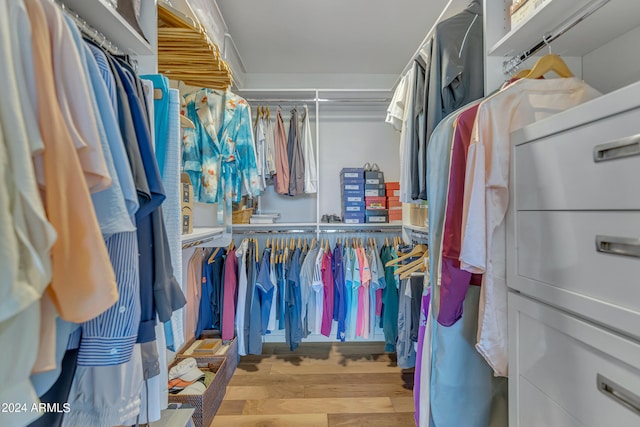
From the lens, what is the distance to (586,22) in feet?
3.12

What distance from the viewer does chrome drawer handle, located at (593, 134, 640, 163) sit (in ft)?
1.65

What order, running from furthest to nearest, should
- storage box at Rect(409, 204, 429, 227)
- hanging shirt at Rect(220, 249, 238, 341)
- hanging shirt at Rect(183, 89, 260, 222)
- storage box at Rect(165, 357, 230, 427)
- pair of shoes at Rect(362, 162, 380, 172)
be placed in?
pair of shoes at Rect(362, 162, 380, 172) < hanging shirt at Rect(220, 249, 238, 341) < storage box at Rect(409, 204, 429, 227) < hanging shirt at Rect(183, 89, 260, 222) < storage box at Rect(165, 357, 230, 427)

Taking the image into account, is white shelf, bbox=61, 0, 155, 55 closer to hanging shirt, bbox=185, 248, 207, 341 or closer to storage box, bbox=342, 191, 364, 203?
hanging shirt, bbox=185, 248, 207, 341

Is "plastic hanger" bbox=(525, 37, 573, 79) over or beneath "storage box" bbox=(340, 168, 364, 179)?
over

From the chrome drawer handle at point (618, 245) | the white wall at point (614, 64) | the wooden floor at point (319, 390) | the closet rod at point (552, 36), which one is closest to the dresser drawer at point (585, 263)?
the chrome drawer handle at point (618, 245)

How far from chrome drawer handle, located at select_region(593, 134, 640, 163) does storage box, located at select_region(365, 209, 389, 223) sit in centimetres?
191

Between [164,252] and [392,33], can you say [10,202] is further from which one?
[392,33]

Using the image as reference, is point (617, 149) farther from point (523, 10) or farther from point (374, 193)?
point (374, 193)

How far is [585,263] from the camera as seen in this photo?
1.99 ft

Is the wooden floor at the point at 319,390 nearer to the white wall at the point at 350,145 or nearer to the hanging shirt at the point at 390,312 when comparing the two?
the hanging shirt at the point at 390,312

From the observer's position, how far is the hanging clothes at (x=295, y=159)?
8.08ft

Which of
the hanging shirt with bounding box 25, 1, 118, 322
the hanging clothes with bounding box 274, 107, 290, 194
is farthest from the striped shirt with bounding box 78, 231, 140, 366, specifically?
the hanging clothes with bounding box 274, 107, 290, 194

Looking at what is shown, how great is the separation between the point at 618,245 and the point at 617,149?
189mm

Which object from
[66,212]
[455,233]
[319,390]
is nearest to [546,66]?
[455,233]
